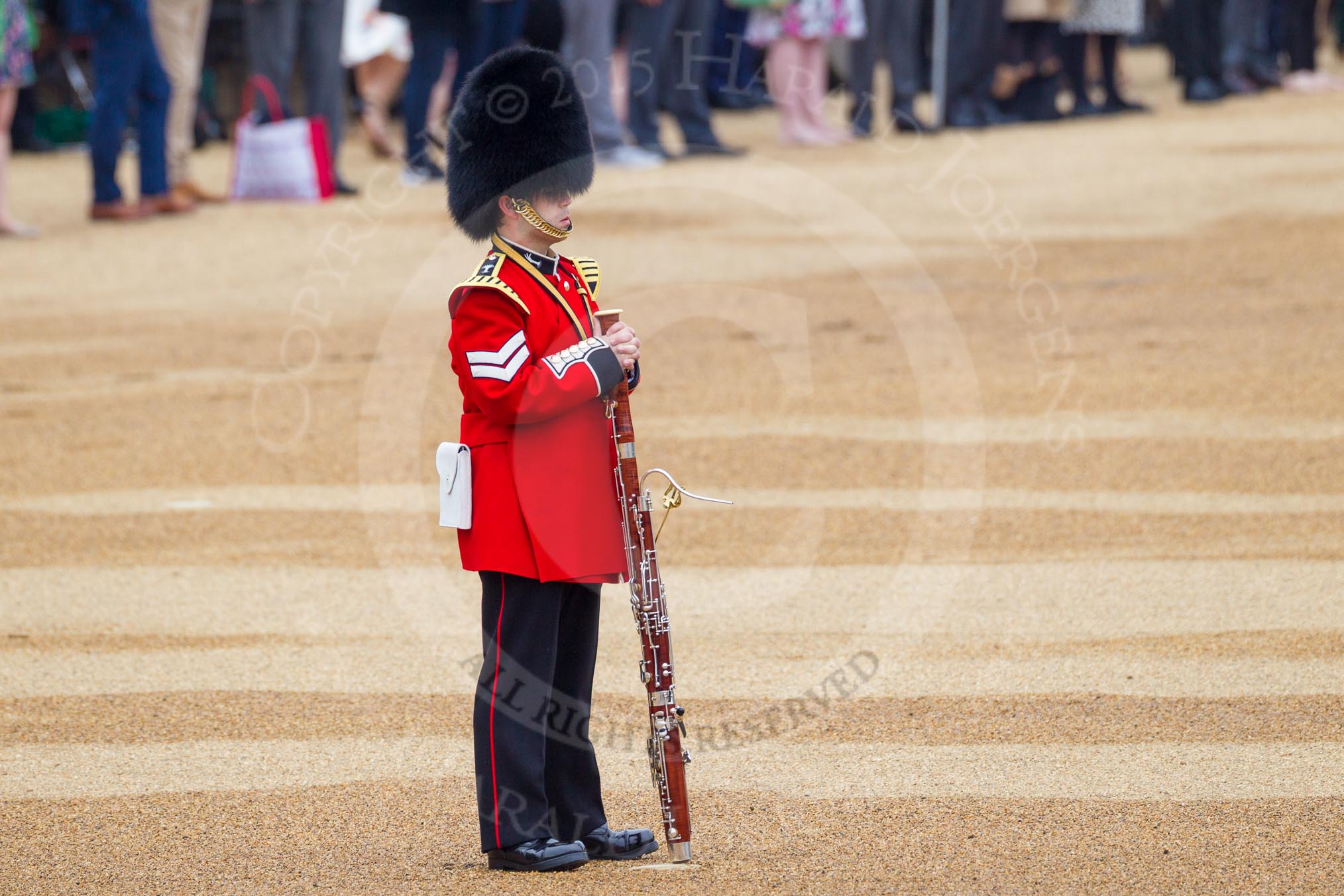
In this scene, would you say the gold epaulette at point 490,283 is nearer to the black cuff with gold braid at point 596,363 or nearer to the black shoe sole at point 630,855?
the black cuff with gold braid at point 596,363

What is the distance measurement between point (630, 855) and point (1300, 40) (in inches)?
512

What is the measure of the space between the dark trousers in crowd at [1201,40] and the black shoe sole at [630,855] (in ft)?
38.3

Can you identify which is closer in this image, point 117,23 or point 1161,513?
point 1161,513

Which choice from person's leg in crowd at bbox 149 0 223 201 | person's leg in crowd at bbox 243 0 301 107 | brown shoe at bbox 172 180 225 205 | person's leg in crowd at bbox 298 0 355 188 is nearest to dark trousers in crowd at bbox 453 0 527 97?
person's leg in crowd at bbox 298 0 355 188

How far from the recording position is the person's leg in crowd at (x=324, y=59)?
1013 centimetres

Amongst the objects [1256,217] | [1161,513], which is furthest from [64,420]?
[1256,217]

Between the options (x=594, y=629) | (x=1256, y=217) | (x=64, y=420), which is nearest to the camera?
(x=594, y=629)

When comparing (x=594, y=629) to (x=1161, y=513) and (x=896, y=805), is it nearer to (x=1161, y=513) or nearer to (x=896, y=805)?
(x=896, y=805)

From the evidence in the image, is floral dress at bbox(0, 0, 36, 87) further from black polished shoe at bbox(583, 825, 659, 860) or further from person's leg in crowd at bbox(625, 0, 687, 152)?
black polished shoe at bbox(583, 825, 659, 860)

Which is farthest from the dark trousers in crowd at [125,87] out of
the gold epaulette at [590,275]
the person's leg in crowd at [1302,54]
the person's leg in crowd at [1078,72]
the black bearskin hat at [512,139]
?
the person's leg in crowd at [1302,54]

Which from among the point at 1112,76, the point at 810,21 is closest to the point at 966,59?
the point at 1112,76

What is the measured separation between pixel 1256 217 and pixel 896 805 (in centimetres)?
697

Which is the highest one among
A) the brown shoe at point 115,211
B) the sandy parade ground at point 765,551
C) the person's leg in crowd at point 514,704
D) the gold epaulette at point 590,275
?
the gold epaulette at point 590,275

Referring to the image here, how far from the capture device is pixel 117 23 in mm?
8766
